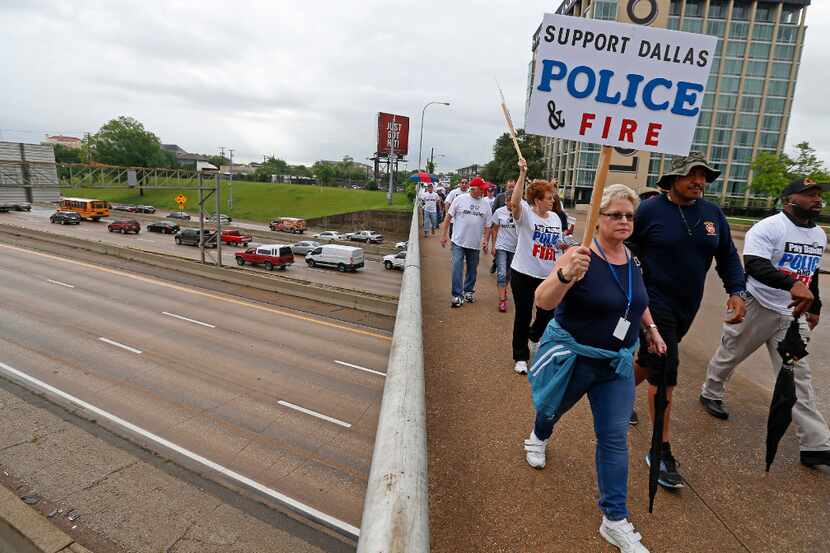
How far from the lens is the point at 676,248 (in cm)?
313

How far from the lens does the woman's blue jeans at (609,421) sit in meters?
2.47

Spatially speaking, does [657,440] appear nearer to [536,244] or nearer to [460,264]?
[536,244]

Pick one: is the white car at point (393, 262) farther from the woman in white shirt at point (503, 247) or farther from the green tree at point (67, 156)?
the green tree at point (67, 156)

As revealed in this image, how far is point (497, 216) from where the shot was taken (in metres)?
6.80

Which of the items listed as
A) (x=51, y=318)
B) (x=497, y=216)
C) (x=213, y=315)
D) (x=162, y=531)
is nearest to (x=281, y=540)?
(x=162, y=531)

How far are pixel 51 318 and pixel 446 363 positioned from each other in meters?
20.9

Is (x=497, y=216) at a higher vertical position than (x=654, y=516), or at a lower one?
higher

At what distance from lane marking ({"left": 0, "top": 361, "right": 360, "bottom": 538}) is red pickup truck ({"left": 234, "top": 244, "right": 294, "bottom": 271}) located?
69.5 ft

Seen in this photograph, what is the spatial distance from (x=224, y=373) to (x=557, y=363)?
45.0ft

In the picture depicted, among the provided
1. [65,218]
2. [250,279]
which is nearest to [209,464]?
[250,279]

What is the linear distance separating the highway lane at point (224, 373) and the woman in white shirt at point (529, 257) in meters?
5.40

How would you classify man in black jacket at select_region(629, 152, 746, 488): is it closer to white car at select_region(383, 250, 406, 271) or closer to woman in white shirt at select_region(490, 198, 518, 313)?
woman in white shirt at select_region(490, 198, 518, 313)

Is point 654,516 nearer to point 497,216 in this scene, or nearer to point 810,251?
point 810,251

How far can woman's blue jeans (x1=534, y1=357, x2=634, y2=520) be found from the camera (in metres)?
2.47
